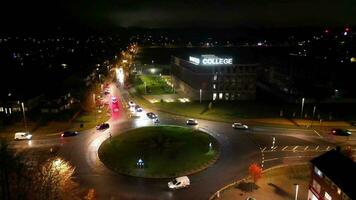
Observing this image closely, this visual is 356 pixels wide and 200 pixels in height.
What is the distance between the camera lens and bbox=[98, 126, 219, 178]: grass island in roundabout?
1630 inches

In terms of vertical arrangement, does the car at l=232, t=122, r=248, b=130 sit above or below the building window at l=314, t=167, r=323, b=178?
below

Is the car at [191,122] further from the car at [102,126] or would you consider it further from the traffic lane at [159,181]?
the traffic lane at [159,181]

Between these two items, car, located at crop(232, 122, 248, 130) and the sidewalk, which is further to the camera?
car, located at crop(232, 122, 248, 130)

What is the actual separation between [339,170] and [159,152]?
24910 mm

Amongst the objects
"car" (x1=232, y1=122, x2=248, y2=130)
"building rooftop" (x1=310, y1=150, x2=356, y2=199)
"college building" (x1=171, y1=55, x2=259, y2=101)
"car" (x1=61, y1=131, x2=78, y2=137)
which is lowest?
"car" (x1=232, y1=122, x2=248, y2=130)

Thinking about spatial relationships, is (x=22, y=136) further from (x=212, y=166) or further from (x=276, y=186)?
(x=276, y=186)

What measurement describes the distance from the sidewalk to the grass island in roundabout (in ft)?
21.9

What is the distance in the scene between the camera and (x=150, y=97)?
87875mm

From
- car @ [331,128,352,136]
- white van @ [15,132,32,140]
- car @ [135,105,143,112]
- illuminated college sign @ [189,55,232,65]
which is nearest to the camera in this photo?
white van @ [15,132,32,140]

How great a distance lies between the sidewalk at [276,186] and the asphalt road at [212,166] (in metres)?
1.68

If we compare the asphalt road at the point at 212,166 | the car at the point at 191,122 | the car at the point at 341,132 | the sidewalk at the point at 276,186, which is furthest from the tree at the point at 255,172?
the car at the point at 341,132

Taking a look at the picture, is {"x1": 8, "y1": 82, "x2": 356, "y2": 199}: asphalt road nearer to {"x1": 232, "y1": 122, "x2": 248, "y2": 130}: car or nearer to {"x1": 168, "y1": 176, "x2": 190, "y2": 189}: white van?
{"x1": 168, "y1": 176, "x2": 190, "y2": 189}: white van

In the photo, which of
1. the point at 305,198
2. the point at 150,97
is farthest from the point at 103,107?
the point at 305,198

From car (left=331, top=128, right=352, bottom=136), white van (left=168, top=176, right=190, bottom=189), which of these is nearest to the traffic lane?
white van (left=168, top=176, right=190, bottom=189)
